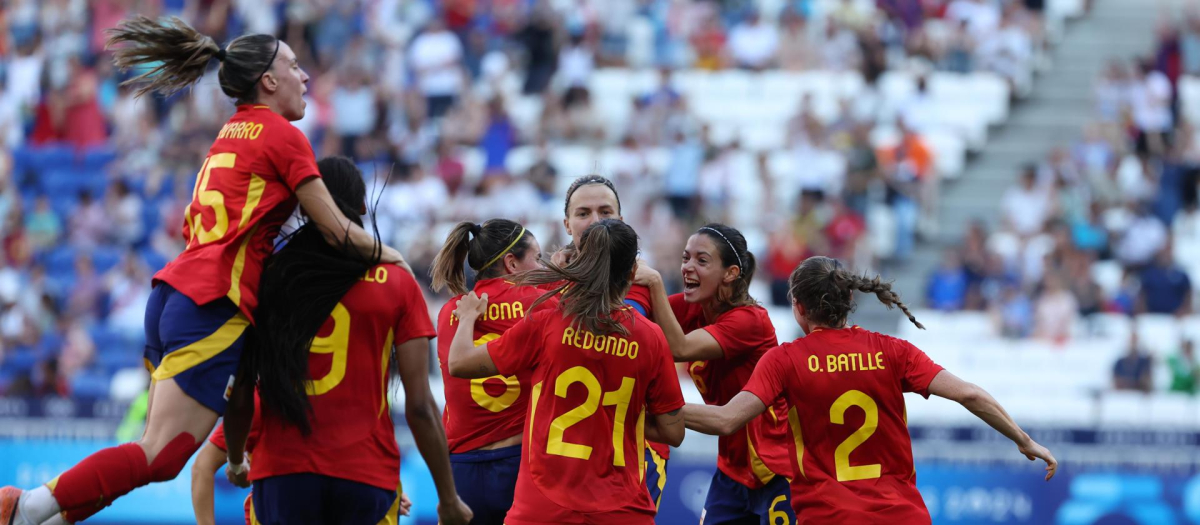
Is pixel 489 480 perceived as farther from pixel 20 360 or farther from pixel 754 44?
pixel 754 44

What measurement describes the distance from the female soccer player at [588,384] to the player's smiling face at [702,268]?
2.84 feet

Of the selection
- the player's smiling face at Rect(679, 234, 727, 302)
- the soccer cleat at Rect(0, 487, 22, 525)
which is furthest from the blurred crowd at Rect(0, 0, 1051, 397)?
the soccer cleat at Rect(0, 487, 22, 525)

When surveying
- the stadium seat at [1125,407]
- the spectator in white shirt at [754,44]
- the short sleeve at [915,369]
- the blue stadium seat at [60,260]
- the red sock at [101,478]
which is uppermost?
the spectator in white shirt at [754,44]

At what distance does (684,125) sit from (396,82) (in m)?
3.84

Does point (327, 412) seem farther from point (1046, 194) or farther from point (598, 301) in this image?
point (1046, 194)

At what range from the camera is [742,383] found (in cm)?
644

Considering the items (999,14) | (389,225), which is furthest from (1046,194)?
(389,225)

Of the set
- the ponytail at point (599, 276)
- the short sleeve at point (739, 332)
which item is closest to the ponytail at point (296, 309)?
the ponytail at point (599, 276)

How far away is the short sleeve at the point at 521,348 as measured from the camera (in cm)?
528

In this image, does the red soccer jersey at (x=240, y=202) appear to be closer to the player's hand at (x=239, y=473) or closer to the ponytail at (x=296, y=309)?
the ponytail at (x=296, y=309)

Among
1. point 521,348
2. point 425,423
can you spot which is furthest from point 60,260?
point 521,348

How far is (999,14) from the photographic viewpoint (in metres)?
18.2

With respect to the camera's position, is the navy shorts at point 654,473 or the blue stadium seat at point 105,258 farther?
the blue stadium seat at point 105,258

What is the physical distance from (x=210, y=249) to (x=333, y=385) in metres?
0.68
